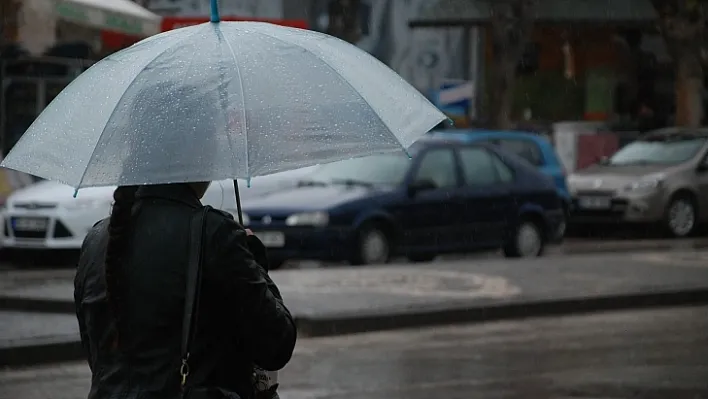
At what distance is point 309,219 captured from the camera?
52.0ft

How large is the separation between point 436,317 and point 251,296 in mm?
8229

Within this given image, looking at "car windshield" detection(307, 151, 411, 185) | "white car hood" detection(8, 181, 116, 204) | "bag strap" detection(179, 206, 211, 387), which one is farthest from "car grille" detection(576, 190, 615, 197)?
"bag strap" detection(179, 206, 211, 387)

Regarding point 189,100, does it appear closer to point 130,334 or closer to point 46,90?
point 130,334

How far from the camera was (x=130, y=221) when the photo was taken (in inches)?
140

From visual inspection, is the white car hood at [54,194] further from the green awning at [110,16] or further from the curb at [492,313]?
the curb at [492,313]

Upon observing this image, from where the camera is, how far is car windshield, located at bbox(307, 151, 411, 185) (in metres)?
16.8

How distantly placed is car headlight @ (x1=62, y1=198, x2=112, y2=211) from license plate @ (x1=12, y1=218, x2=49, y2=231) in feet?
1.01

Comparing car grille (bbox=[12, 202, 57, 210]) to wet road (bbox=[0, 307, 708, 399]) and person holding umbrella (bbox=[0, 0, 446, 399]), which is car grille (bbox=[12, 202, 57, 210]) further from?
person holding umbrella (bbox=[0, 0, 446, 399])

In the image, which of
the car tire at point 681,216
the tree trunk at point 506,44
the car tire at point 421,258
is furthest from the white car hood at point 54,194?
the tree trunk at point 506,44

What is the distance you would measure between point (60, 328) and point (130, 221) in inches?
297

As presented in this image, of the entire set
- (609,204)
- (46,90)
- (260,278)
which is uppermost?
(260,278)

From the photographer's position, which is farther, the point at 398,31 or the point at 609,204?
the point at 398,31

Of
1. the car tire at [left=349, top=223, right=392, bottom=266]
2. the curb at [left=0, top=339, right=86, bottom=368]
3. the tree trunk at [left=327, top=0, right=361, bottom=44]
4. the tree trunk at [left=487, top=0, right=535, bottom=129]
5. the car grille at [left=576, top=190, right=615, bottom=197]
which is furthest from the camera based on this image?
the tree trunk at [left=327, top=0, right=361, bottom=44]

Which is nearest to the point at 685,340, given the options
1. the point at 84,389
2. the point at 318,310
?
the point at 318,310
